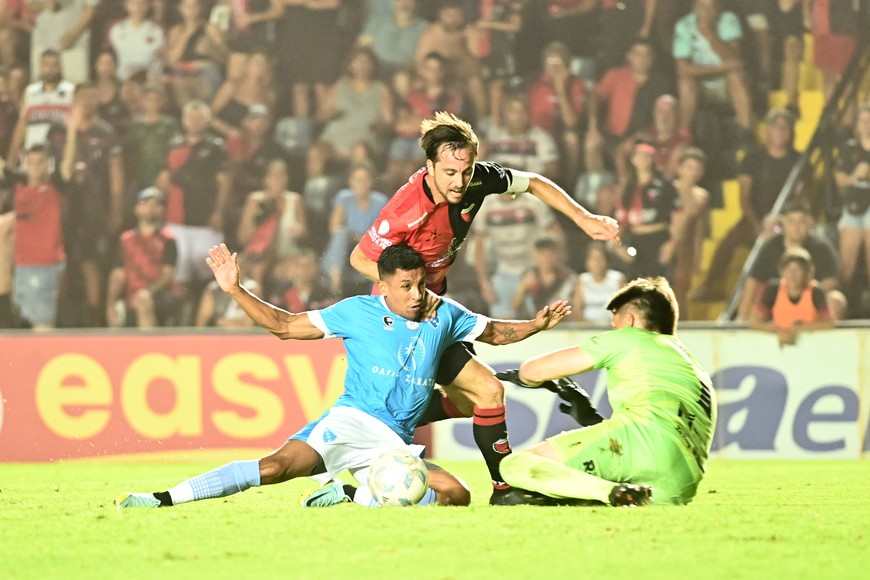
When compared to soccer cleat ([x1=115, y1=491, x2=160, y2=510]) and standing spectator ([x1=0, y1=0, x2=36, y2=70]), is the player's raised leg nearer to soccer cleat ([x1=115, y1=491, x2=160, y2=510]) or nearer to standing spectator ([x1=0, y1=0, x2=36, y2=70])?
soccer cleat ([x1=115, y1=491, x2=160, y2=510])

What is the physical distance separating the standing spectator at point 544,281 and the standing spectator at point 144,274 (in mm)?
3270

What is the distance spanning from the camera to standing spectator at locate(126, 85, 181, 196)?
41.5 feet

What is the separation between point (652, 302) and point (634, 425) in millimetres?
608

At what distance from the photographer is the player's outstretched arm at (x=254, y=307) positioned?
6.31 m

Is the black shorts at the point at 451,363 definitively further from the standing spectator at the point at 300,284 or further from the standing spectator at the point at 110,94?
the standing spectator at the point at 110,94

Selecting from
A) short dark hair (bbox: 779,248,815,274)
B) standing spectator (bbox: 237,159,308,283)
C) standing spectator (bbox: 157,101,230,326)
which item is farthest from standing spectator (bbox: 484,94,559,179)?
standing spectator (bbox: 157,101,230,326)

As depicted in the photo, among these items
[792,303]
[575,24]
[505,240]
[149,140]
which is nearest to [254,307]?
[505,240]

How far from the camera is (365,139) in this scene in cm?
1277

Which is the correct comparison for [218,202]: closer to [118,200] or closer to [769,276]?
[118,200]

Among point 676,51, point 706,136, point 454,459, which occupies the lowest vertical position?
point 454,459

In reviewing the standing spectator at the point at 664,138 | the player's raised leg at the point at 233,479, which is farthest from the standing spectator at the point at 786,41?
the player's raised leg at the point at 233,479

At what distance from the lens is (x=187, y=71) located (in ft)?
43.1

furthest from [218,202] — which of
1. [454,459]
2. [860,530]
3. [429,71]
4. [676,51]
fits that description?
[860,530]

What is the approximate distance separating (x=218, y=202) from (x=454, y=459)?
351cm
